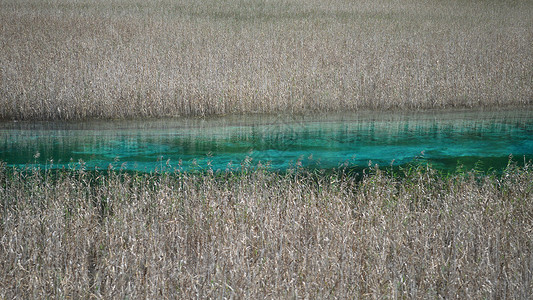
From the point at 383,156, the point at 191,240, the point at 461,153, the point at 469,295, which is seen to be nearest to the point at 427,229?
the point at 469,295

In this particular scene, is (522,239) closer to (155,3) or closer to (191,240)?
(191,240)

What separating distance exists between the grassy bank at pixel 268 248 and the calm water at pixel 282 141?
2752mm

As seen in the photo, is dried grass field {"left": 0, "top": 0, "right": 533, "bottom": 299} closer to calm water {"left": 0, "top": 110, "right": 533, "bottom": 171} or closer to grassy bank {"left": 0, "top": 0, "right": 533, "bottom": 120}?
grassy bank {"left": 0, "top": 0, "right": 533, "bottom": 120}

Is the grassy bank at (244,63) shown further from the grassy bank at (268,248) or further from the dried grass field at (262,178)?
the grassy bank at (268,248)

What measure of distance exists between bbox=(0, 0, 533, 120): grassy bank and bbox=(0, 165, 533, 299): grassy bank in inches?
224

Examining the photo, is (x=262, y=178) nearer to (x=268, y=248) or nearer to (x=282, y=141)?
(x=268, y=248)

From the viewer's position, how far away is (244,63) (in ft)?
45.1

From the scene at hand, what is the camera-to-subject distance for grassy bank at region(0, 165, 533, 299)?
4.22 m

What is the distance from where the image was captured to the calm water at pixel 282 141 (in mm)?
9047

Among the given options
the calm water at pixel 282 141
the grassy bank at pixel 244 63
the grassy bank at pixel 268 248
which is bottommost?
the grassy bank at pixel 268 248

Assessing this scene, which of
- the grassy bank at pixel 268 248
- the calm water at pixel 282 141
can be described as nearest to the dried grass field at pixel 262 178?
the grassy bank at pixel 268 248

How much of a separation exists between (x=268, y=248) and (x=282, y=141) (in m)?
5.45

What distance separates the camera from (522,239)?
508 centimetres

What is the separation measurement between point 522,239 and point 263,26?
14.8 metres
